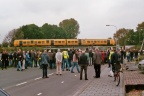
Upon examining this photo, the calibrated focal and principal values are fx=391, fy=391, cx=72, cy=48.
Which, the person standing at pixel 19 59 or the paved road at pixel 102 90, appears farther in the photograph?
the person standing at pixel 19 59

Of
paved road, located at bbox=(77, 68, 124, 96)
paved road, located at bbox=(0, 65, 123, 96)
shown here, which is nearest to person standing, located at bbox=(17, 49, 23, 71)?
paved road, located at bbox=(0, 65, 123, 96)

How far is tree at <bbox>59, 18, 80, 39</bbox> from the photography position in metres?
163

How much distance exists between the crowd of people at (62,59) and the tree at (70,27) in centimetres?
12193

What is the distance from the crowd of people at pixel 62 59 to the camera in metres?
22.5

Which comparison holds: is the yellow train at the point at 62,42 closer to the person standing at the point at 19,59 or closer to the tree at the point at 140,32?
the person standing at the point at 19,59

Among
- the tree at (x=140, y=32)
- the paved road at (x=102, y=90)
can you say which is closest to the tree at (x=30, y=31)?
the tree at (x=140, y=32)

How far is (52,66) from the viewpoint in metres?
34.7

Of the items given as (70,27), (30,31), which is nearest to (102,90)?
(30,31)

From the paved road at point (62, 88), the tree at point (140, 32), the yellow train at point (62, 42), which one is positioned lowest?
the paved road at point (62, 88)

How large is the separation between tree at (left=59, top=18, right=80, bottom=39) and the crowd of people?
121934 mm

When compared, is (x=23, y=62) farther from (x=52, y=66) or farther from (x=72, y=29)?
(x=72, y=29)

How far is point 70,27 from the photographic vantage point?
534 feet

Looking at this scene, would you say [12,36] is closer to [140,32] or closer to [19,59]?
[140,32]

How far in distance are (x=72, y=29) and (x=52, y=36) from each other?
12774mm
